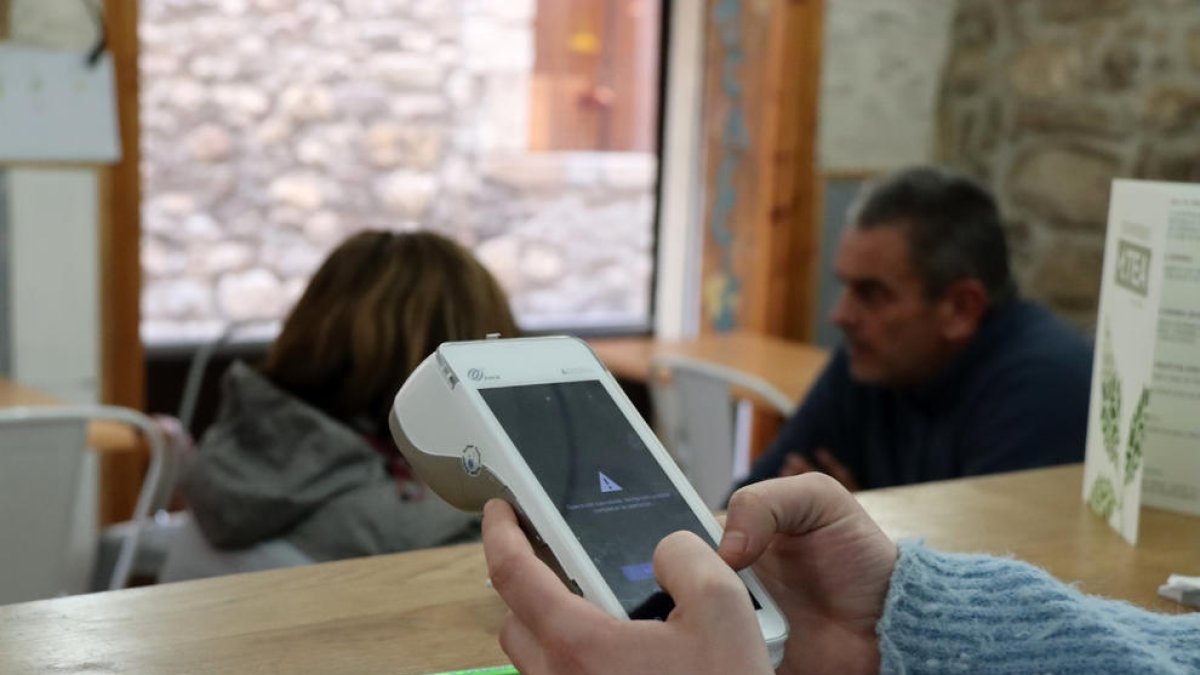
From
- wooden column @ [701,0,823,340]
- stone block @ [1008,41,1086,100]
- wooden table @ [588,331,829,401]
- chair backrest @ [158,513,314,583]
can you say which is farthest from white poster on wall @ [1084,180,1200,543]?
wooden column @ [701,0,823,340]

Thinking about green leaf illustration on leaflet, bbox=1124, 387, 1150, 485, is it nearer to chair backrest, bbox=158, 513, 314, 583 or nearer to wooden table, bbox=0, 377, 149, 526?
chair backrest, bbox=158, 513, 314, 583

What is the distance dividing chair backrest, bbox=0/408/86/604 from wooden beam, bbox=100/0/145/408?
4.12 ft

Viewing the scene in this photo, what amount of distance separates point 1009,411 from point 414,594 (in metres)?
1.43

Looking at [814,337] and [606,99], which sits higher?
[606,99]

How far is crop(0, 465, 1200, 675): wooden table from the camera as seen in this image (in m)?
0.76

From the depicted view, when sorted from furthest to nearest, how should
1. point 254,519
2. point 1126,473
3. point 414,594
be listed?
point 254,519
point 1126,473
point 414,594

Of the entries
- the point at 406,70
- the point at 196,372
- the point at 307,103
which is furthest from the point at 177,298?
the point at 406,70

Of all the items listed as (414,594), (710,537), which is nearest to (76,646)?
(414,594)

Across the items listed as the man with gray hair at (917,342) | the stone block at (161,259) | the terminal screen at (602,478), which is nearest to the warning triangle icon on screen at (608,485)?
the terminal screen at (602,478)

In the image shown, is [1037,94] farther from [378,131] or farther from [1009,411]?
[1009,411]

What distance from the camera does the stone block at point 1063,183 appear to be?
3.78 meters

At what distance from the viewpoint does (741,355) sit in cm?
378

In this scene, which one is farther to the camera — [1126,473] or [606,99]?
[606,99]

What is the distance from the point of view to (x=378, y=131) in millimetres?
3973
